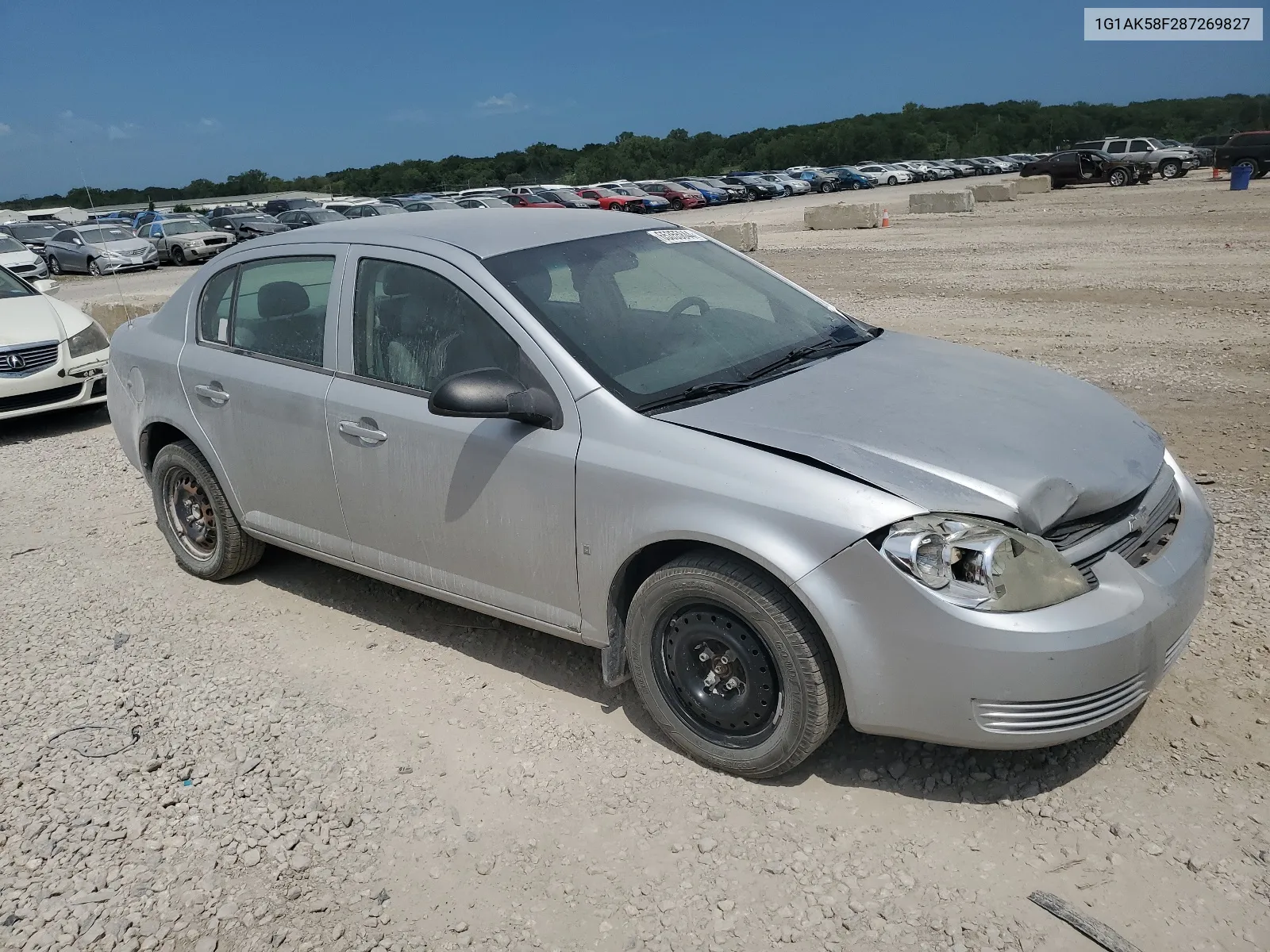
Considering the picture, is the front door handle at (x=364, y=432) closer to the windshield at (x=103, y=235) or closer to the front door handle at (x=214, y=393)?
the front door handle at (x=214, y=393)

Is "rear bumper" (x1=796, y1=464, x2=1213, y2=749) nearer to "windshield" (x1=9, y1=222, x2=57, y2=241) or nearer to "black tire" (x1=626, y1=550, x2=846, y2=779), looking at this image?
"black tire" (x1=626, y1=550, x2=846, y2=779)

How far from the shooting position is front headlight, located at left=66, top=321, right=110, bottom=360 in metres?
9.10

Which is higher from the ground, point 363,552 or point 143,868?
point 363,552

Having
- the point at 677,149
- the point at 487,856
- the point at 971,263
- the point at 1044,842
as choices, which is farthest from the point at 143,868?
the point at 677,149

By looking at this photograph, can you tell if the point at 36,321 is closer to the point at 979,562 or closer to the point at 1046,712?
the point at 979,562

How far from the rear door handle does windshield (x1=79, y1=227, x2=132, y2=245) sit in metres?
30.0

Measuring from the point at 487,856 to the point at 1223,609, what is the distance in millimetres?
3144

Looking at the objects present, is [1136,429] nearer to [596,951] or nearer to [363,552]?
[596,951]

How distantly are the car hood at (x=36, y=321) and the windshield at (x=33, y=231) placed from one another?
1178 inches

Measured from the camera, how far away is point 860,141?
103 m

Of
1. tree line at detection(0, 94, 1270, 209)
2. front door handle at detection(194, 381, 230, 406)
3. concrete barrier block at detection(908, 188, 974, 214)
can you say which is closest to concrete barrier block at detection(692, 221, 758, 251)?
concrete barrier block at detection(908, 188, 974, 214)

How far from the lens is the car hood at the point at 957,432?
300cm

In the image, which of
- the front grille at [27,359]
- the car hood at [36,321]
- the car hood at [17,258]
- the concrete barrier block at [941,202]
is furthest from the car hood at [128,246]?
the concrete barrier block at [941,202]

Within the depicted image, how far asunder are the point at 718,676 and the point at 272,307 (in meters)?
2.70
